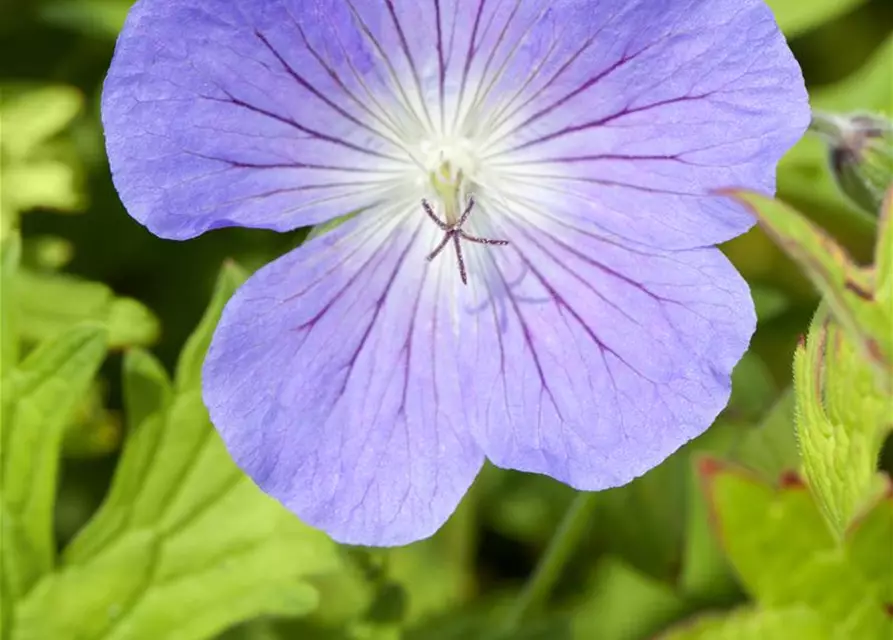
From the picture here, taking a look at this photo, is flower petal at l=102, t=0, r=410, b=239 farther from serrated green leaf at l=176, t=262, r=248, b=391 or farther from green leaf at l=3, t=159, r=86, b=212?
green leaf at l=3, t=159, r=86, b=212

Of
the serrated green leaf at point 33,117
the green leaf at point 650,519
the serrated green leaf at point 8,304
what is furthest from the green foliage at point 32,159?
the green leaf at point 650,519

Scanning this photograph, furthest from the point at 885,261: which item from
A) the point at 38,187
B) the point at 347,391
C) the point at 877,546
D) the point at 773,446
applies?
the point at 38,187

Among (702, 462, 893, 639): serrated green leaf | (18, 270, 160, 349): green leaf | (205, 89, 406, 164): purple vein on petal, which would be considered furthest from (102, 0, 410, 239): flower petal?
(702, 462, 893, 639): serrated green leaf

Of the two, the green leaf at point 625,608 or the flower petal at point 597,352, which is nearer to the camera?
the flower petal at point 597,352

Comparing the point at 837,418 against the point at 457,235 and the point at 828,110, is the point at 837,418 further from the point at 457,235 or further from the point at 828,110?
the point at 828,110

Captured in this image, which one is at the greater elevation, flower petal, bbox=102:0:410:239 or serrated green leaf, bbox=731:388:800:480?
flower petal, bbox=102:0:410:239

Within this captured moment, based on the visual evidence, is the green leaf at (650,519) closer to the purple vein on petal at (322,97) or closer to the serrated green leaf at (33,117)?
the purple vein on petal at (322,97)

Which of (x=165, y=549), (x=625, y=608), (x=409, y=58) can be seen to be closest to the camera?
(x=409, y=58)
